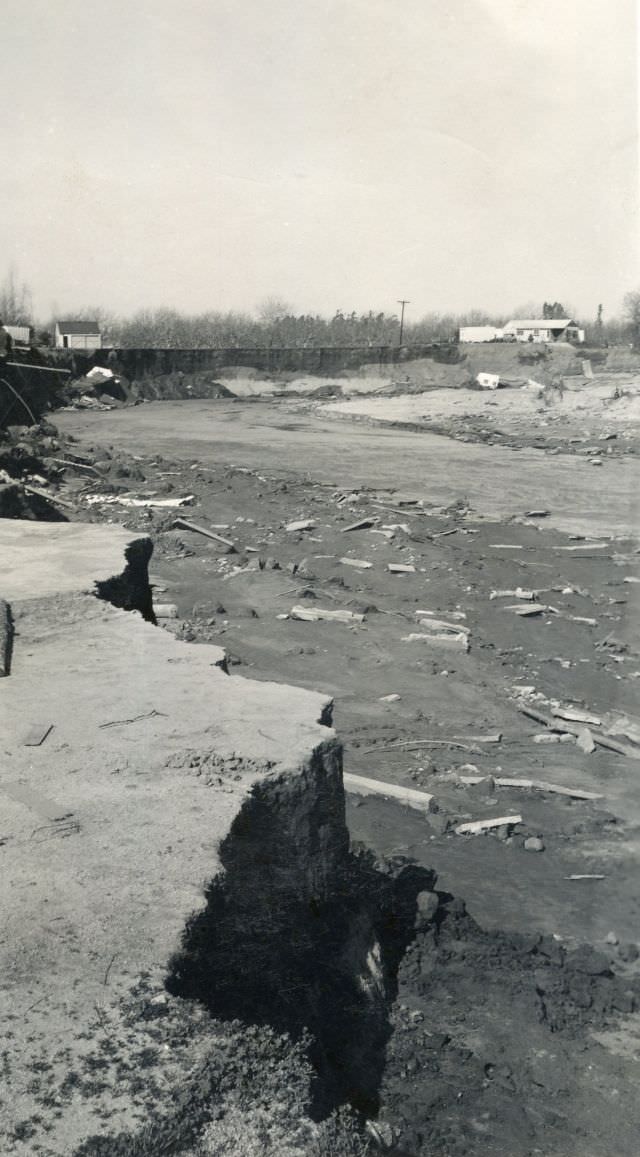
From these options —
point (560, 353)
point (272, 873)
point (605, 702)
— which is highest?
point (560, 353)

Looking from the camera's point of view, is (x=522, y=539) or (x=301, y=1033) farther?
(x=522, y=539)

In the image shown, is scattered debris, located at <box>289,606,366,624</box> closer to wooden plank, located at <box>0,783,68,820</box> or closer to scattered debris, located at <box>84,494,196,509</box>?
scattered debris, located at <box>84,494,196,509</box>

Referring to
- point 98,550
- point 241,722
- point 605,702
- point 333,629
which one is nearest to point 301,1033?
point 241,722

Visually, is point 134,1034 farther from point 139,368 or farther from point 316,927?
point 139,368

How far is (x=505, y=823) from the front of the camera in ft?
17.9

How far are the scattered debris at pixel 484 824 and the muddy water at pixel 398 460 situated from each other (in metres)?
8.97

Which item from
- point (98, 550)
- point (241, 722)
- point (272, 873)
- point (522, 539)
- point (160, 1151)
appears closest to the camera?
point (160, 1151)

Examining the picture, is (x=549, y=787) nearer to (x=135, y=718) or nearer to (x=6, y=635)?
(x=135, y=718)

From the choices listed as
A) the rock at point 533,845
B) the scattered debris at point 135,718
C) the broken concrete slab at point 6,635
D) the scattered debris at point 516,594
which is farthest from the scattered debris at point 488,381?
the scattered debris at point 135,718

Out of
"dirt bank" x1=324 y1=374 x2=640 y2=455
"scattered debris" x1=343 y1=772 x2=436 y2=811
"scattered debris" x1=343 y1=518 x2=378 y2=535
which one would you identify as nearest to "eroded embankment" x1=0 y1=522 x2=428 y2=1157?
"scattered debris" x1=343 y1=772 x2=436 y2=811

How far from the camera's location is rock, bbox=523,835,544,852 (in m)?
5.24

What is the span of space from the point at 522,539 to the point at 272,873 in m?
10.5

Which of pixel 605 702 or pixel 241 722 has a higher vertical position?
pixel 241 722

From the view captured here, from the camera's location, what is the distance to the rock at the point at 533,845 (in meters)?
5.24
